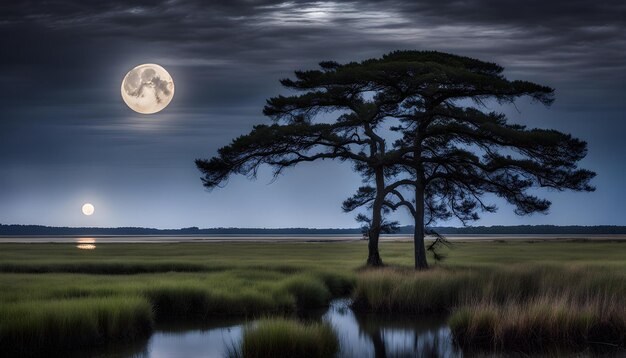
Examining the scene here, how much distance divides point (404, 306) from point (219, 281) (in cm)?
854

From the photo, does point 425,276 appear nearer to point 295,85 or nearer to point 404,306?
point 404,306

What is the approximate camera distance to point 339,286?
36.5 m

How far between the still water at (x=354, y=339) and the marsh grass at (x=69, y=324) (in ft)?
2.77

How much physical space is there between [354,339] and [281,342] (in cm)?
551

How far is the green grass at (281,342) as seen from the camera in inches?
735

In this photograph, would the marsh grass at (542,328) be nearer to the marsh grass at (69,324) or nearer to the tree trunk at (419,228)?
the marsh grass at (69,324)

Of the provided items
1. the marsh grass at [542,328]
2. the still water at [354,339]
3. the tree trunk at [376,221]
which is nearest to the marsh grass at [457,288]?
the still water at [354,339]

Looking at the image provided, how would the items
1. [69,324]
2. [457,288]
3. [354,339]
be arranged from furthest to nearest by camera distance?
[457,288], [354,339], [69,324]


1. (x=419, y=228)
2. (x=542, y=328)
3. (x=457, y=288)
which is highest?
(x=419, y=228)

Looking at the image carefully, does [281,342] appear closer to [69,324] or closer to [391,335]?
[69,324]


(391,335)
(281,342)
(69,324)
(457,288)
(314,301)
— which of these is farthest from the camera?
(314,301)

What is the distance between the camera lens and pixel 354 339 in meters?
23.7

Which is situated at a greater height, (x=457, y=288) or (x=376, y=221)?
(x=376, y=221)

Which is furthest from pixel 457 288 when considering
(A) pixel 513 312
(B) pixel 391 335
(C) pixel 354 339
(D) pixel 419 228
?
(D) pixel 419 228
